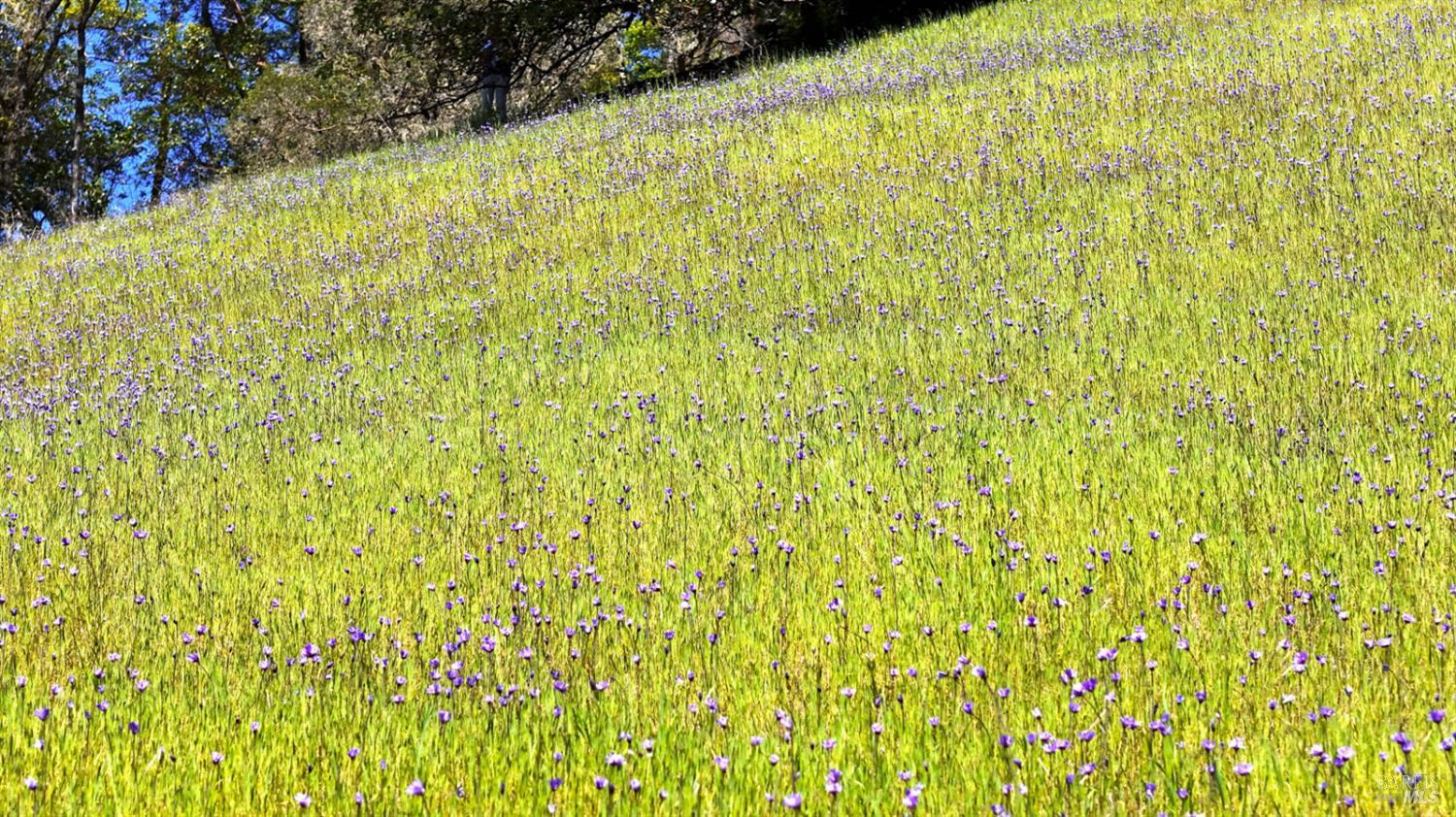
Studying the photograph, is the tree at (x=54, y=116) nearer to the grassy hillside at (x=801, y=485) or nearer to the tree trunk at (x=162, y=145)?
the tree trunk at (x=162, y=145)

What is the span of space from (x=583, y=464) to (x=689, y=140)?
26.7 ft

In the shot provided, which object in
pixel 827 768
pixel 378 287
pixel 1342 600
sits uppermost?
pixel 378 287

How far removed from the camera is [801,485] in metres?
4.93

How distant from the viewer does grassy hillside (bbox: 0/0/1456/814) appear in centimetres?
293

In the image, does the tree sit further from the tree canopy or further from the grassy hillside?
the grassy hillside

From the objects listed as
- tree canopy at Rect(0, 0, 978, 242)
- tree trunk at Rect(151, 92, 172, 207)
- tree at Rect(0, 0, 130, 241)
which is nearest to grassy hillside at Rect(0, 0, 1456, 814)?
tree canopy at Rect(0, 0, 978, 242)

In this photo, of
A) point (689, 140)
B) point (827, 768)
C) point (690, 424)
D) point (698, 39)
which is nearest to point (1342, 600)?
point (827, 768)

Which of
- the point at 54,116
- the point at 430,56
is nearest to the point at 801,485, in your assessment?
the point at 430,56

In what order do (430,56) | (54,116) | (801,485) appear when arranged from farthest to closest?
(54,116)
(430,56)
(801,485)

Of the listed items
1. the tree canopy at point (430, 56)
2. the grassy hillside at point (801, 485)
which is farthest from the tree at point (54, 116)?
the grassy hillside at point (801, 485)

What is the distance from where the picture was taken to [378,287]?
9758 mm

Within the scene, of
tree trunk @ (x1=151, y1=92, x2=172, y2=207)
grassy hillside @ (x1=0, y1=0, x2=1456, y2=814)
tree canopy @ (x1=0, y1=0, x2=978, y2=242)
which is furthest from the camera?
tree trunk @ (x1=151, y1=92, x2=172, y2=207)

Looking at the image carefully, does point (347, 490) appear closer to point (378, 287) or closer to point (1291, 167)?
point (378, 287)

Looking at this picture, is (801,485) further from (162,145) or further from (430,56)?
(162,145)
